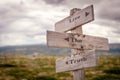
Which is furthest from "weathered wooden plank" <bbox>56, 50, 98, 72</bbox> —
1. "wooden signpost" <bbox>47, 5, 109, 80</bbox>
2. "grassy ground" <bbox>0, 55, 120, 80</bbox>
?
"grassy ground" <bbox>0, 55, 120, 80</bbox>

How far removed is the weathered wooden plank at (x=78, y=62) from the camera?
756cm

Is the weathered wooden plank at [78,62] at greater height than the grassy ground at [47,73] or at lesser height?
greater

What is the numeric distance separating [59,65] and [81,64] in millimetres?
1119

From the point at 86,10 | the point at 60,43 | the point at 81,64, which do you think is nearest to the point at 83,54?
the point at 81,64

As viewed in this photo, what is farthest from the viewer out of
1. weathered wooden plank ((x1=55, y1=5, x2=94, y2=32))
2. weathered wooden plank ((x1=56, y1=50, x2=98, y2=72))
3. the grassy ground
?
the grassy ground

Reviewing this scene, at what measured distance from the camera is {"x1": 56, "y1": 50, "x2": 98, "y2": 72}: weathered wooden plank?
7558 millimetres

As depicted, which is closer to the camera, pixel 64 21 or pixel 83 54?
pixel 83 54

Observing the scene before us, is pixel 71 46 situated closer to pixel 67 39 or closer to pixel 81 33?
pixel 67 39

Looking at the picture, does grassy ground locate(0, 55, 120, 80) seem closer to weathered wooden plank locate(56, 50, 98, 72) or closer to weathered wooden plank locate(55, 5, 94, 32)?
weathered wooden plank locate(55, 5, 94, 32)

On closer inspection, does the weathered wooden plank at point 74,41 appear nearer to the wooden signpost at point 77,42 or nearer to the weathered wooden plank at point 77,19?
the wooden signpost at point 77,42

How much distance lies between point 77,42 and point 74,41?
120 millimetres

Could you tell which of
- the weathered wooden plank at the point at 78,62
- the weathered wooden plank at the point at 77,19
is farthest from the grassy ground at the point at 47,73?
the weathered wooden plank at the point at 78,62

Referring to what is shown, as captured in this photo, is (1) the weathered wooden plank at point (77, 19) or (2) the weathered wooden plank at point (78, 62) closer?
(2) the weathered wooden plank at point (78, 62)

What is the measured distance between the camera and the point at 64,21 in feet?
30.3
